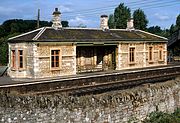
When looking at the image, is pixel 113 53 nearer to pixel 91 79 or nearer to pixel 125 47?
pixel 125 47

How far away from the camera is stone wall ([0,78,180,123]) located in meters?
10.8

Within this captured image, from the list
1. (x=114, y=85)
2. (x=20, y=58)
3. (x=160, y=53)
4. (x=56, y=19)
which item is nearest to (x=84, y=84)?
(x=114, y=85)

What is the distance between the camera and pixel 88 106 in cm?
1191

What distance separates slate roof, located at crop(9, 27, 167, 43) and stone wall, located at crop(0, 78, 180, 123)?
9.42 meters

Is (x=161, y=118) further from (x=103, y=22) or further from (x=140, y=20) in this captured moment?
(x=140, y=20)

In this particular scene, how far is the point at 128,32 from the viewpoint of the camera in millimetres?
Answer: 30000

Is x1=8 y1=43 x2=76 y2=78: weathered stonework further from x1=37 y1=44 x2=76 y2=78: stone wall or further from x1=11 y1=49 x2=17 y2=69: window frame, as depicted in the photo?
x1=11 y1=49 x2=17 y2=69: window frame

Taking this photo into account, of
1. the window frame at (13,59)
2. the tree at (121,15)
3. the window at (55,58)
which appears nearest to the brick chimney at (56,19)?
the window at (55,58)

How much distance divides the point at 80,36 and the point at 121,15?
37813 mm

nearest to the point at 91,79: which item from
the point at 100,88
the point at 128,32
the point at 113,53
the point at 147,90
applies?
the point at 100,88

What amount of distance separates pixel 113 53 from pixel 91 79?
30.8ft

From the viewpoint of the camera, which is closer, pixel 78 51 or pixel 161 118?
pixel 161 118

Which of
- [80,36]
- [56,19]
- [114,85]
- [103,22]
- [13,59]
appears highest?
[103,22]

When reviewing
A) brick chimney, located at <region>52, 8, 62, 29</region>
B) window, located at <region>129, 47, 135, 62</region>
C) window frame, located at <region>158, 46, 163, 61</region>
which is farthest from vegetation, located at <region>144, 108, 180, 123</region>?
window frame, located at <region>158, 46, 163, 61</region>
